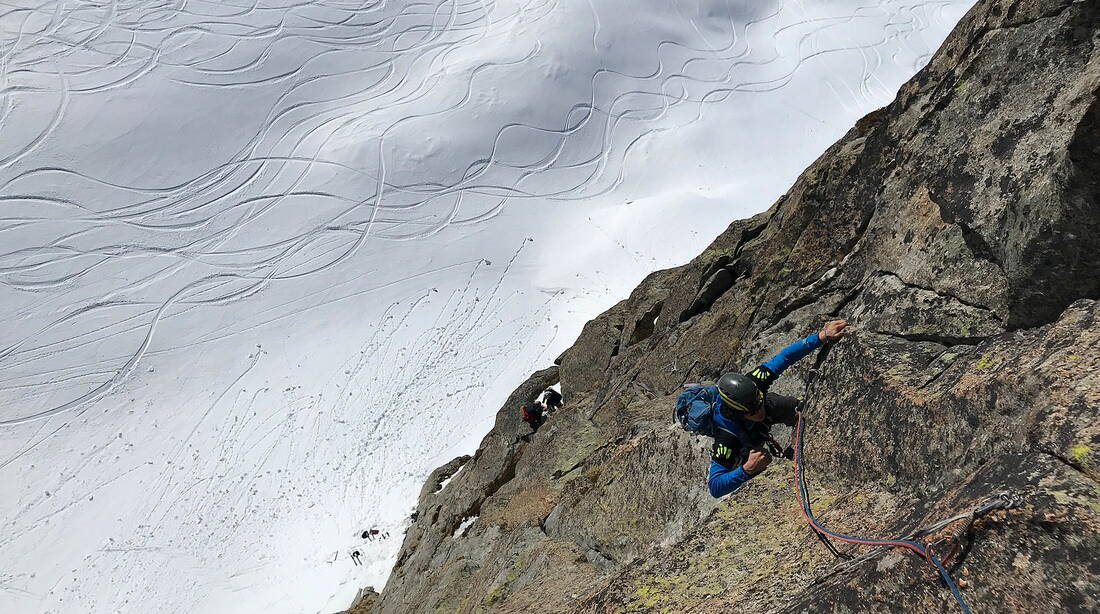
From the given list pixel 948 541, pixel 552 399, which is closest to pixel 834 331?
pixel 948 541

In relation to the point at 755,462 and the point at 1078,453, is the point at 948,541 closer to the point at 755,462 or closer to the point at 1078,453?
the point at 1078,453

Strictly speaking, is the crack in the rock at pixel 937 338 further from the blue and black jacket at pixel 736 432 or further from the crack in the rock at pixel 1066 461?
the crack in the rock at pixel 1066 461

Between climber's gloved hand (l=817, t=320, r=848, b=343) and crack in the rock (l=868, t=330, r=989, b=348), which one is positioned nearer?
crack in the rock (l=868, t=330, r=989, b=348)

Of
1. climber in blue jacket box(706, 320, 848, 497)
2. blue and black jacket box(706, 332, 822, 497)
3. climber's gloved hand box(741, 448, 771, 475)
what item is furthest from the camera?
blue and black jacket box(706, 332, 822, 497)

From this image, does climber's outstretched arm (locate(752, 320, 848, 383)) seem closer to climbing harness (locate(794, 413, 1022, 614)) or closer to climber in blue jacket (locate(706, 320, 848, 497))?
climber in blue jacket (locate(706, 320, 848, 497))

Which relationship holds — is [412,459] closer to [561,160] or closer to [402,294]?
[402,294]

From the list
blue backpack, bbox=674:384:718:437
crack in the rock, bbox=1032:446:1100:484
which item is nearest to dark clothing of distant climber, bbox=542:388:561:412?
blue backpack, bbox=674:384:718:437

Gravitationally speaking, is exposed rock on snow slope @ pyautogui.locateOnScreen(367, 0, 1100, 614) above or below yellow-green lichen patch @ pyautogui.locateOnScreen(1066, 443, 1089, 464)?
above

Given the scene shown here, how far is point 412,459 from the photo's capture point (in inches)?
766

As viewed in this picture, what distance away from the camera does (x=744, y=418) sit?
5656 mm

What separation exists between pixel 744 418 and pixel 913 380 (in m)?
1.42

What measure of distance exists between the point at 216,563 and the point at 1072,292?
21285mm

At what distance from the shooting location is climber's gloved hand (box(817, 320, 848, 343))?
19.4 feet

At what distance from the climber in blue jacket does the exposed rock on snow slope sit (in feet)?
0.80
